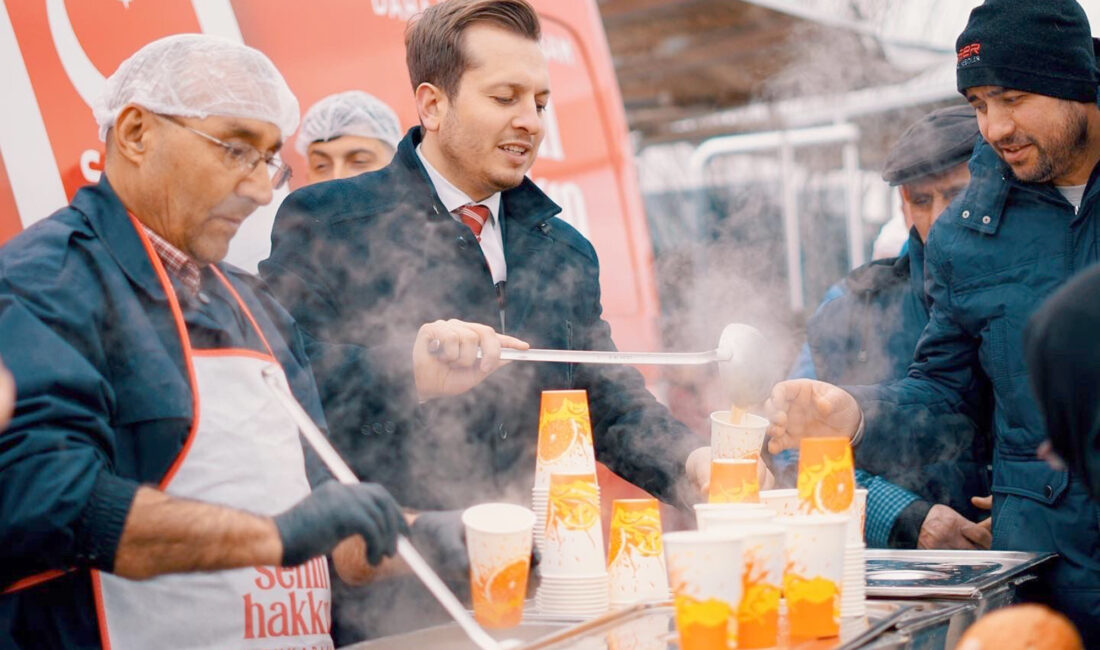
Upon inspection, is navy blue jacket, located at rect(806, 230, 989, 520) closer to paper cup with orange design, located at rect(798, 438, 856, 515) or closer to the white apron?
paper cup with orange design, located at rect(798, 438, 856, 515)

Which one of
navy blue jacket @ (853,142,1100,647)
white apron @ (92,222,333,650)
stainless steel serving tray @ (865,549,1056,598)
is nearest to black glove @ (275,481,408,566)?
white apron @ (92,222,333,650)

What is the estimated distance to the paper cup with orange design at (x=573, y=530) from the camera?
1927 millimetres

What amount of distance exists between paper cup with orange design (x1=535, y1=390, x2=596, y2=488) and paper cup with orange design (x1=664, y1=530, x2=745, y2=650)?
1.54ft

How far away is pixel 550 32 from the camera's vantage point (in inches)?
169

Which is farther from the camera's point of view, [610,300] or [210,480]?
[610,300]

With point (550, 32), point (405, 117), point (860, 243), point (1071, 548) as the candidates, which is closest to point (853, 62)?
point (860, 243)

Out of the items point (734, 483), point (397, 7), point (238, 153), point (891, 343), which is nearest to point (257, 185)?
point (238, 153)

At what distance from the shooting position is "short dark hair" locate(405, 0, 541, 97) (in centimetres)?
254

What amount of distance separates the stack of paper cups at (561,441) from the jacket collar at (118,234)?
0.71 m

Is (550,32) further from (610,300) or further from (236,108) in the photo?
(236,108)

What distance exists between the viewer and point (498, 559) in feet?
5.88

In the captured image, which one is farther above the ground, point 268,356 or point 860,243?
point 860,243

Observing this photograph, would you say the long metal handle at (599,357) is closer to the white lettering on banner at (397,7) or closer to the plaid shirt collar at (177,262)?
the plaid shirt collar at (177,262)

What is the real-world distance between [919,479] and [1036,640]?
5.87 ft
